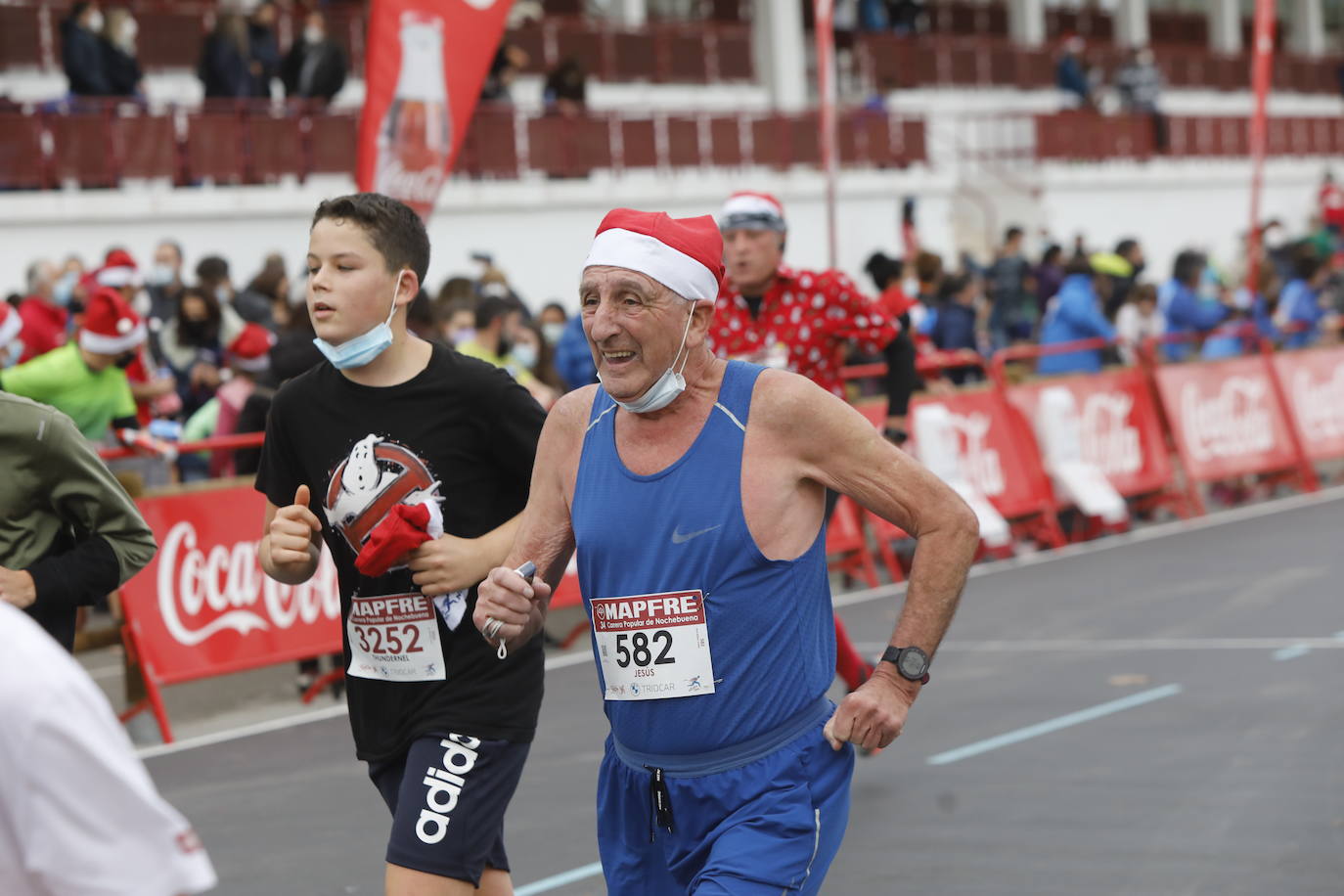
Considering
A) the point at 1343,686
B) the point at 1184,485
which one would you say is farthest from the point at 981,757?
the point at 1184,485

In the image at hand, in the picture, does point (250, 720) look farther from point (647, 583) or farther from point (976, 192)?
point (976, 192)

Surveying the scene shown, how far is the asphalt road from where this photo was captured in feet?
21.0

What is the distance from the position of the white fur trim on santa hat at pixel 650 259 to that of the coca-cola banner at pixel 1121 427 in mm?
11417

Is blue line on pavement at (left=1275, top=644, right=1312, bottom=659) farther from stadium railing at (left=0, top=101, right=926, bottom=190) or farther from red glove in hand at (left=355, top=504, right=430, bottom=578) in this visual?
stadium railing at (left=0, top=101, right=926, bottom=190)

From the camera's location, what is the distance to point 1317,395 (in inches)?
717

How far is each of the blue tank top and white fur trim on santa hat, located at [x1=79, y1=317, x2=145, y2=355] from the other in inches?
243

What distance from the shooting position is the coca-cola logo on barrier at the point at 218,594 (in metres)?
9.59

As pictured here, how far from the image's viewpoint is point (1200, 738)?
8.08m

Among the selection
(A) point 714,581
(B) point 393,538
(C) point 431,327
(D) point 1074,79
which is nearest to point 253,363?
(C) point 431,327

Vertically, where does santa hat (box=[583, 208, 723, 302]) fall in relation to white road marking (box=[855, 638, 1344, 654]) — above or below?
above

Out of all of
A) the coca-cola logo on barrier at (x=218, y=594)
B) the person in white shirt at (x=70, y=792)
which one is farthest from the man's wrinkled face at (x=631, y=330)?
the coca-cola logo on barrier at (x=218, y=594)

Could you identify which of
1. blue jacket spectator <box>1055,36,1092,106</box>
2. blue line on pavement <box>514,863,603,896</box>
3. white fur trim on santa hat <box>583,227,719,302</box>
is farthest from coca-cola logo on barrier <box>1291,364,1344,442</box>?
blue jacket spectator <box>1055,36,1092,106</box>

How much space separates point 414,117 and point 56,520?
18.9ft

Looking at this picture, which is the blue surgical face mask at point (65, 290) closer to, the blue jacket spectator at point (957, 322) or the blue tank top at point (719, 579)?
the blue jacket spectator at point (957, 322)
